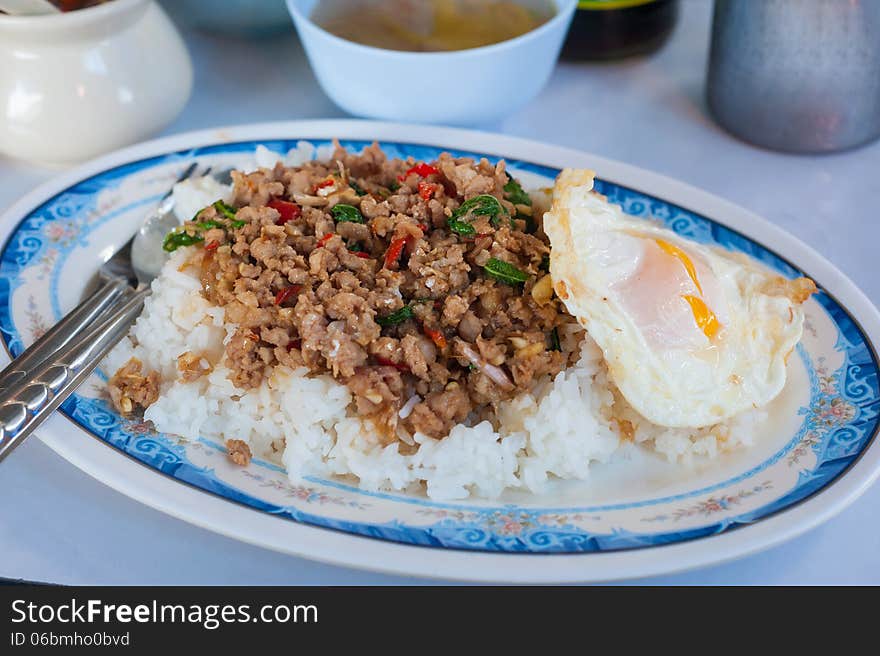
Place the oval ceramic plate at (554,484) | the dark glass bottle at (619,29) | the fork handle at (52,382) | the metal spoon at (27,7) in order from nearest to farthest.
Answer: the oval ceramic plate at (554,484) < the fork handle at (52,382) < the metal spoon at (27,7) < the dark glass bottle at (619,29)

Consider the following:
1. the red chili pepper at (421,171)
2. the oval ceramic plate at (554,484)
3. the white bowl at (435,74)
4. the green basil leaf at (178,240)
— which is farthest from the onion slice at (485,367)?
the white bowl at (435,74)

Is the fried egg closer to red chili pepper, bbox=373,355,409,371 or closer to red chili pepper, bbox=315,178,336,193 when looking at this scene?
red chili pepper, bbox=373,355,409,371

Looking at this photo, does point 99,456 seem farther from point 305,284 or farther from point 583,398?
point 583,398

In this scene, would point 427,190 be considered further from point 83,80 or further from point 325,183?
point 83,80

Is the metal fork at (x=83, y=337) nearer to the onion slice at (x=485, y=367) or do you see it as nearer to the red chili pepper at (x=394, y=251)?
the red chili pepper at (x=394, y=251)

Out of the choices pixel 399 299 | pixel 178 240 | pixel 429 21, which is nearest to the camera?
pixel 399 299

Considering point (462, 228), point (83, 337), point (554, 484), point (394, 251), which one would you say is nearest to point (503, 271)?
point (462, 228)
